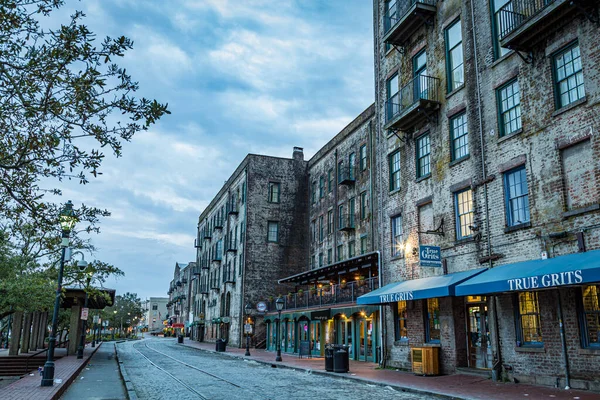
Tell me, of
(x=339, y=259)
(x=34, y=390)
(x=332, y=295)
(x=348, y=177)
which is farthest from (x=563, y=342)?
(x=339, y=259)

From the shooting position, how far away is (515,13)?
16.6 meters

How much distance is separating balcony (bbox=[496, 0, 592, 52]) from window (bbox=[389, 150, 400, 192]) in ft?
26.1

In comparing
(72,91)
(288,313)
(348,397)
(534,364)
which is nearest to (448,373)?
(534,364)

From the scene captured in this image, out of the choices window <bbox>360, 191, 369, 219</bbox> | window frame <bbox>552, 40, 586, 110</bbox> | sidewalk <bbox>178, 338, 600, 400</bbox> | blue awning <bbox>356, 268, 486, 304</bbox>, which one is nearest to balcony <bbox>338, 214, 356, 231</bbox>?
window <bbox>360, 191, 369, 219</bbox>

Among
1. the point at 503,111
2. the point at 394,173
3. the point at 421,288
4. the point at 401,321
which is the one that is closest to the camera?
the point at 503,111

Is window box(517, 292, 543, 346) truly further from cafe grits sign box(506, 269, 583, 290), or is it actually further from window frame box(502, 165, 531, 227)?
window frame box(502, 165, 531, 227)

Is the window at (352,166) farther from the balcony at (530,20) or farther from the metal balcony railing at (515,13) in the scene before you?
the balcony at (530,20)

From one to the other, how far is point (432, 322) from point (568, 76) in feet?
33.2

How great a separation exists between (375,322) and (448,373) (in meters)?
7.07

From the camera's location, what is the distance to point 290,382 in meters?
17.6

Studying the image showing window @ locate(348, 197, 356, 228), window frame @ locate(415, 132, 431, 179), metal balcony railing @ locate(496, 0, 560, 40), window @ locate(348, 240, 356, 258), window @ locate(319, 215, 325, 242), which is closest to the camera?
metal balcony railing @ locate(496, 0, 560, 40)

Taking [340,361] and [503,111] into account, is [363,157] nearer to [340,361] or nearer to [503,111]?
[340,361]

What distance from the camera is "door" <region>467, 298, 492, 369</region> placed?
17859 millimetres

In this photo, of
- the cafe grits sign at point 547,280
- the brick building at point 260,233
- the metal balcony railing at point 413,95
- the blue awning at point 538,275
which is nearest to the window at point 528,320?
the blue awning at point 538,275
